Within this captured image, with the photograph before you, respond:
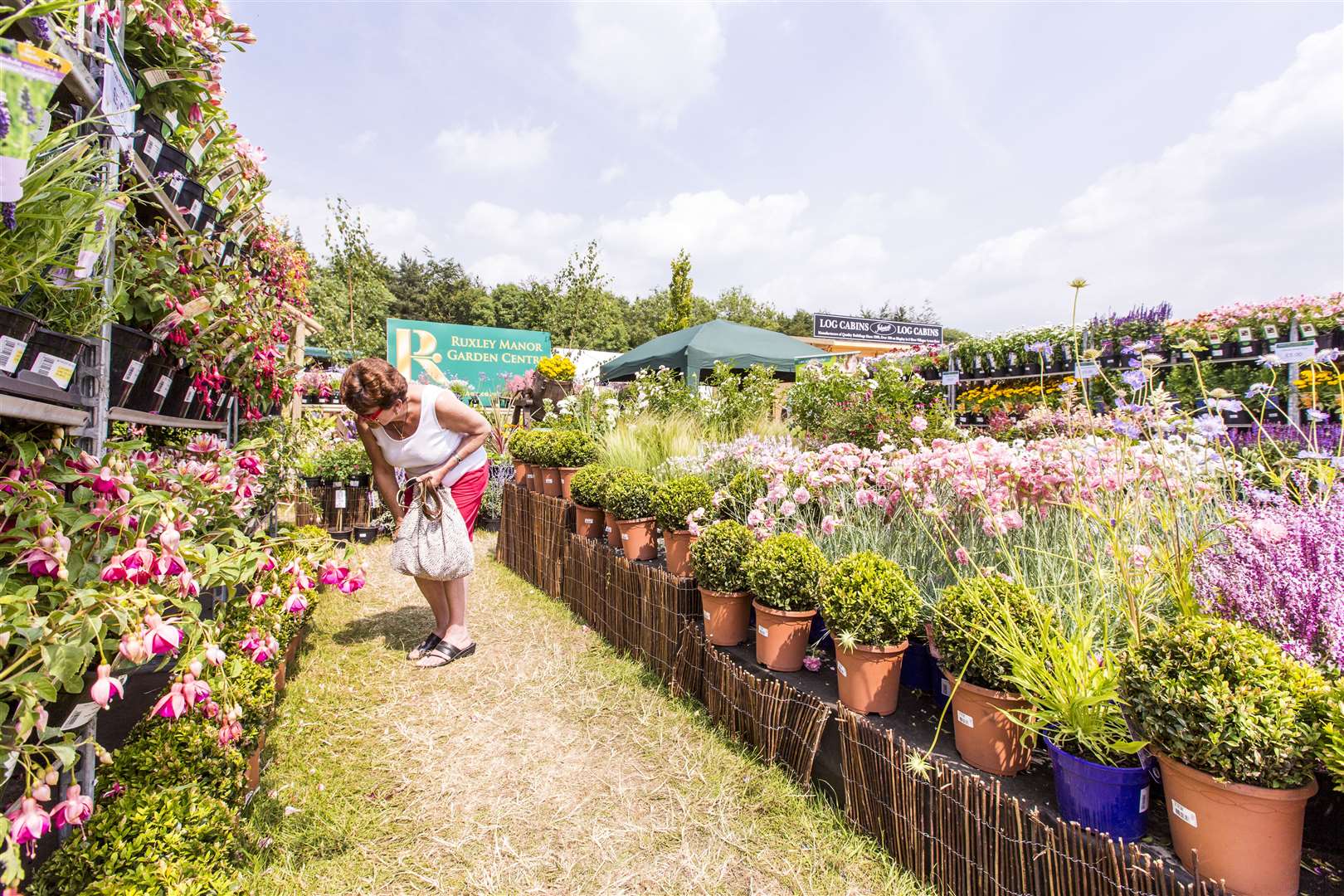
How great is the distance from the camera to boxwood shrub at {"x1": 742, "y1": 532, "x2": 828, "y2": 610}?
2.10 meters

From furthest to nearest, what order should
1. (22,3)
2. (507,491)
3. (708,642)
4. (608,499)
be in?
(507,491) → (608,499) → (708,642) → (22,3)

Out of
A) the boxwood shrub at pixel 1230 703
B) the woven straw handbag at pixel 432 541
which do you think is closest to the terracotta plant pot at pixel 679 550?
the woven straw handbag at pixel 432 541

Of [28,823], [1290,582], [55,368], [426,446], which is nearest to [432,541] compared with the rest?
[426,446]

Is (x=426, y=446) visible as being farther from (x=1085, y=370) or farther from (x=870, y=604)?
(x=1085, y=370)

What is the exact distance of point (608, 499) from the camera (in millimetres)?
3383

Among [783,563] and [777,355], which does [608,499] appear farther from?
[777,355]

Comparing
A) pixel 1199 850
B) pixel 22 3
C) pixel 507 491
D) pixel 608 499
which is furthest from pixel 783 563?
pixel 507 491

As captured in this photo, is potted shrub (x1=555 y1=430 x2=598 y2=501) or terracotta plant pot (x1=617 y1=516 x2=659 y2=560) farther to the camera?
potted shrub (x1=555 y1=430 x2=598 y2=501)

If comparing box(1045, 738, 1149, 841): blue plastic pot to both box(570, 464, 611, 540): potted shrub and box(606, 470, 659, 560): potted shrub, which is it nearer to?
box(606, 470, 659, 560): potted shrub

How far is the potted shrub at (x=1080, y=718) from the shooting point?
1.32 meters

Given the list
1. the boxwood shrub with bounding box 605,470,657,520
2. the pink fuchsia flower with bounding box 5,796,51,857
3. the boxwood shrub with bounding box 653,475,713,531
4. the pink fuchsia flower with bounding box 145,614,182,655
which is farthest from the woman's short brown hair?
the pink fuchsia flower with bounding box 5,796,51,857

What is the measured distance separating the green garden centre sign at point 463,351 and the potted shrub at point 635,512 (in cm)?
1027

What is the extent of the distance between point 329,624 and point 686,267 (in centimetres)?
1506

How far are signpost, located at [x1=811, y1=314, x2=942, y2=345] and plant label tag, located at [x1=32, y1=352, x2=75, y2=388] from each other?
11.9 meters
